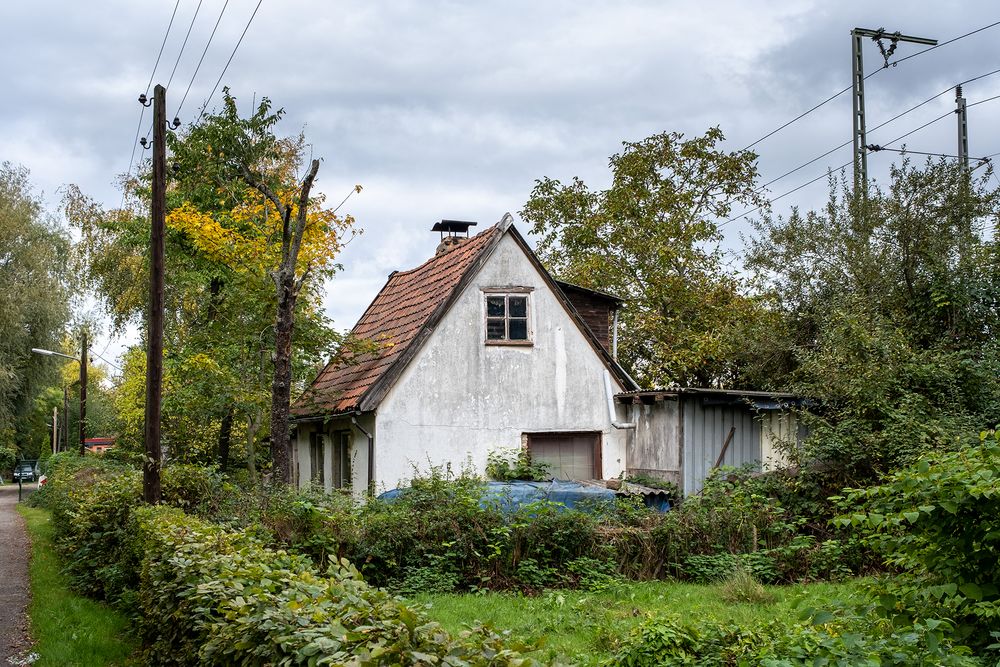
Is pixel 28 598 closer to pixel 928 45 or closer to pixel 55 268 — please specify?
pixel 928 45

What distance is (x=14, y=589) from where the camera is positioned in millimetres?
15906

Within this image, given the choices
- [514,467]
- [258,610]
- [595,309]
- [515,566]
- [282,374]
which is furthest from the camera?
[595,309]

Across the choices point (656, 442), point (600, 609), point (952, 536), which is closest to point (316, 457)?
point (656, 442)

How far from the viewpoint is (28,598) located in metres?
15.0

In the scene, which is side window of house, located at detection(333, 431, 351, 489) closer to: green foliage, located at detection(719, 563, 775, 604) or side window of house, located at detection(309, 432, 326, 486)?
side window of house, located at detection(309, 432, 326, 486)

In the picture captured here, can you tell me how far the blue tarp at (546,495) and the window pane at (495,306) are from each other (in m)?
4.22

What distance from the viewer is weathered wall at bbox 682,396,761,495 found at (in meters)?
20.0

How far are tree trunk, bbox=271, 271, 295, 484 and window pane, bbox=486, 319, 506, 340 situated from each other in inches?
191

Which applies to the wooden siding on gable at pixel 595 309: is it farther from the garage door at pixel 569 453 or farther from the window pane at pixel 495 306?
the garage door at pixel 569 453

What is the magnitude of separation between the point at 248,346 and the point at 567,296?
812 cm

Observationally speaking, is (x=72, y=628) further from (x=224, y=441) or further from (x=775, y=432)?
(x=224, y=441)

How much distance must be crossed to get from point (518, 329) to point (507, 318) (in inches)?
15.3

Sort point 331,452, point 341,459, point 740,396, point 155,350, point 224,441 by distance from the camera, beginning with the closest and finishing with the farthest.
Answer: point 155,350, point 740,396, point 341,459, point 331,452, point 224,441

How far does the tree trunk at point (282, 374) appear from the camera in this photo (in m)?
18.9
